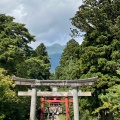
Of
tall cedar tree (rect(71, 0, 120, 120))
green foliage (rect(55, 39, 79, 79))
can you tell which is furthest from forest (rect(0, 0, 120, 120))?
green foliage (rect(55, 39, 79, 79))

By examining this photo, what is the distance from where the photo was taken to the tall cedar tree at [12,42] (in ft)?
81.5

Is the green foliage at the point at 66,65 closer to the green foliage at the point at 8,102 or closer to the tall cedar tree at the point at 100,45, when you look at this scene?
the tall cedar tree at the point at 100,45

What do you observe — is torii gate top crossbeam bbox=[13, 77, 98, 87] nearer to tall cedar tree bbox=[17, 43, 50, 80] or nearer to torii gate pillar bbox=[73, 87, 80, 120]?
torii gate pillar bbox=[73, 87, 80, 120]

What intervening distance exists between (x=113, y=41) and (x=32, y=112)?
30.0ft

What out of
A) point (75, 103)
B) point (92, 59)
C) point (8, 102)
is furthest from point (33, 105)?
point (92, 59)

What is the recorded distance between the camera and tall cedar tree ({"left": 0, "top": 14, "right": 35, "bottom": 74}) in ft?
81.5

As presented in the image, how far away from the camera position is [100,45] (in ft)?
73.9

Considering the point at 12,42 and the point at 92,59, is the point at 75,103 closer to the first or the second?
the point at 92,59

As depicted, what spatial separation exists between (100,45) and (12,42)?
8913mm

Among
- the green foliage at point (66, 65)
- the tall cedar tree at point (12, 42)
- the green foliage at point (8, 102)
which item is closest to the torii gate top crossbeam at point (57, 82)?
the green foliage at point (8, 102)

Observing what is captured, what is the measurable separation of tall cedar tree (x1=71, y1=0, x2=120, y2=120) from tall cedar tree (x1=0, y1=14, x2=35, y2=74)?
648 centimetres

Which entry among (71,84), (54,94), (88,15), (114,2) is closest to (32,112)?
(54,94)

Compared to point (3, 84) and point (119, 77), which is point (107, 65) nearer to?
point (119, 77)

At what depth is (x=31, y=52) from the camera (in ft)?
103
